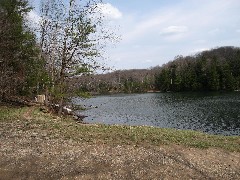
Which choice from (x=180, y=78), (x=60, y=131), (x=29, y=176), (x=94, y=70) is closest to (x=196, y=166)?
(x=29, y=176)

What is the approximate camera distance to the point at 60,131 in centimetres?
1537

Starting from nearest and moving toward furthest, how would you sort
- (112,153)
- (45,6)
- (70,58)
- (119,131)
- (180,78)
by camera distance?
1. (112,153)
2. (119,131)
3. (70,58)
4. (45,6)
5. (180,78)

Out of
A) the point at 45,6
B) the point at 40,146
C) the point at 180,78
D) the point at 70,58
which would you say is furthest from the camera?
the point at 180,78

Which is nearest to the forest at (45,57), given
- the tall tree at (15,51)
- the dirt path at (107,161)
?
the tall tree at (15,51)

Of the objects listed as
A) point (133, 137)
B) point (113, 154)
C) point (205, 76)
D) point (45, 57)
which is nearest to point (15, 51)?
point (45, 57)

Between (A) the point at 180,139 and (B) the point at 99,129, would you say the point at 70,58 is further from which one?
(A) the point at 180,139

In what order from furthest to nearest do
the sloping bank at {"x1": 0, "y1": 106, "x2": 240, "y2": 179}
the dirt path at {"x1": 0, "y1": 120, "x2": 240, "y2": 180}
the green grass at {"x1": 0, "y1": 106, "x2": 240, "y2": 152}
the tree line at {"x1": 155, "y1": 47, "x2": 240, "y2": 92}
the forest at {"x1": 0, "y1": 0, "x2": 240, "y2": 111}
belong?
1. the tree line at {"x1": 155, "y1": 47, "x2": 240, "y2": 92}
2. the forest at {"x1": 0, "y1": 0, "x2": 240, "y2": 111}
3. the green grass at {"x1": 0, "y1": 106, "x2": 240, "y2": 152}
4. the sloping bank at {"x1": 0, "y1": 106, "x2": 240, "y2": 179}
5. the dirt path at {"x1": 0, "y1": 120, "x2": 240, "y2": 180}

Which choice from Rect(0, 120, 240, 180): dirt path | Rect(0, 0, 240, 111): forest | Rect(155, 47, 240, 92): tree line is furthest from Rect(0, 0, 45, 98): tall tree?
Rect(155, 47, 240, 92): tree line

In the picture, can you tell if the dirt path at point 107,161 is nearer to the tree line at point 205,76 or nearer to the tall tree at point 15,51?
the tall tree at point 15,51

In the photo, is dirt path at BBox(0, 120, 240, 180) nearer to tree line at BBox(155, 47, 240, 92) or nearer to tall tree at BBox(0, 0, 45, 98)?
tall tree at BBox(0, 0, 45, 98)

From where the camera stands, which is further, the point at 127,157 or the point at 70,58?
the point at 70,58

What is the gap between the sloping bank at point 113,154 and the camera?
35.8ft

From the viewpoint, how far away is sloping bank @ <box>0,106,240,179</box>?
10.9m

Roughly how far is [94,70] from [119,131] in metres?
10.7
